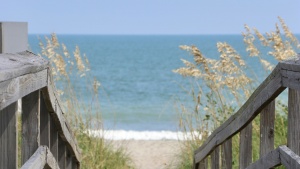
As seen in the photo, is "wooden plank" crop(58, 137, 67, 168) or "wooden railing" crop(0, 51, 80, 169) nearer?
"wooden railing" crop(0, 51, 80, 169)

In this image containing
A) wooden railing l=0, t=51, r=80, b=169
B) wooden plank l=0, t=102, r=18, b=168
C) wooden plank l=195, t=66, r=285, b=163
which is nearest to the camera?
wooden railing l=0, t=51, r=80, b=169

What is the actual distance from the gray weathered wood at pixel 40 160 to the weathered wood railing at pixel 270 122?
33.5 inches

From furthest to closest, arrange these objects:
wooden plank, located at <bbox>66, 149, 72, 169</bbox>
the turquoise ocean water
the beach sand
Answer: the turquoise ocean water, the beach sand, wooden plank, located at <bbox>66, 149, 72, 169</bbox>

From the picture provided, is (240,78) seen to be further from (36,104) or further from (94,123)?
(36,104)

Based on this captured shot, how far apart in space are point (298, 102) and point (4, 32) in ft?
3.52

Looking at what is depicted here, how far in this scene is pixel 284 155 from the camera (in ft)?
6.89

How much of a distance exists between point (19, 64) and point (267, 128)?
1084 millimetres

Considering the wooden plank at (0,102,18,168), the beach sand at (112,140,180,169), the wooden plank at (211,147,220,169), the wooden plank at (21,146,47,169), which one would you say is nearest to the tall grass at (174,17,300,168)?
the beach sand at (112,140,180,169)

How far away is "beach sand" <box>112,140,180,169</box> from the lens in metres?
6.85

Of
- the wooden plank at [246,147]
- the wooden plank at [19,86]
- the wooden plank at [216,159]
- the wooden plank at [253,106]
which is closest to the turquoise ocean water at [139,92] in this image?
the wooden plank at [216,159]

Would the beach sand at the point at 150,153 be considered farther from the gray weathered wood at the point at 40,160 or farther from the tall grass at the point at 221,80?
the gray weathered wood at the point at 40,160

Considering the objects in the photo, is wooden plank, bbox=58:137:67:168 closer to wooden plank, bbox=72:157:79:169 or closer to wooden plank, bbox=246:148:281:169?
wooden plank, bbox=72:157:79:169

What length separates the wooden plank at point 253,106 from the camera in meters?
2.18

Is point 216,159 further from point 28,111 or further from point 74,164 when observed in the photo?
point 28,111
